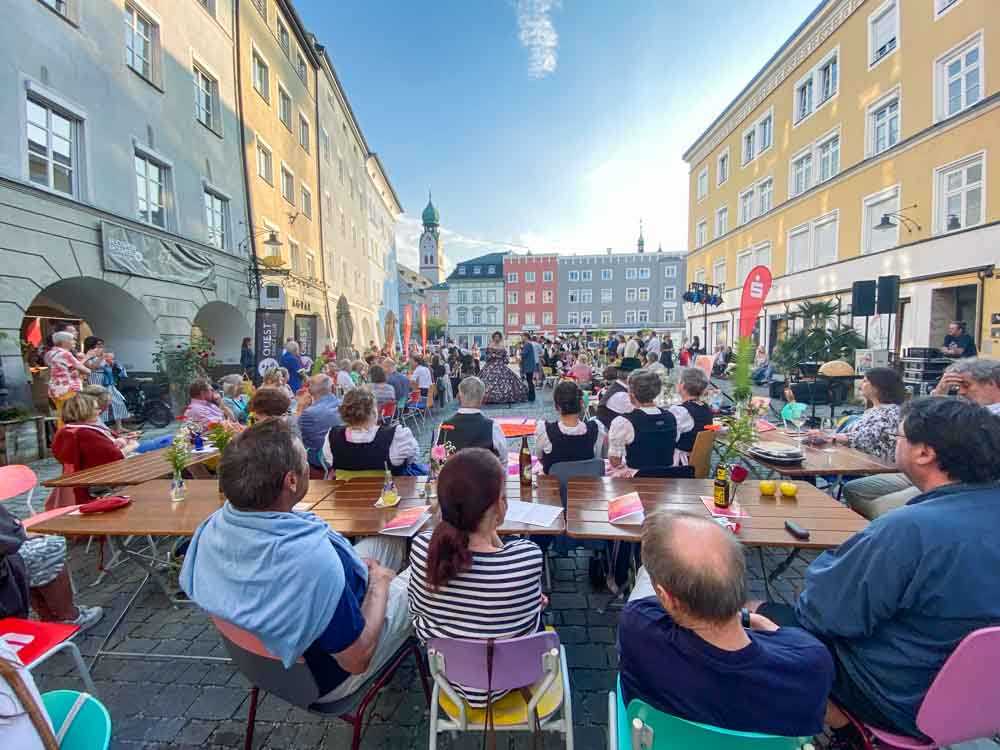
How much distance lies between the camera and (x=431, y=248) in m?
72.9

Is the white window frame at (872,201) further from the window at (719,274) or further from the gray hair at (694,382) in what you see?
the gray hair at (694,382)

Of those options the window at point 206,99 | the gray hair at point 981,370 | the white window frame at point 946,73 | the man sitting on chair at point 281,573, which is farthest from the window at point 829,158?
the man sitting on chair at point 281,573

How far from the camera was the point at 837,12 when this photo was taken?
15875mm

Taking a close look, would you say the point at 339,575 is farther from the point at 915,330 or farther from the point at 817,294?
the point at 817,294

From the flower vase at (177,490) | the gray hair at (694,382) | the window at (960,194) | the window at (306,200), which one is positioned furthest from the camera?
the window at (306,200)

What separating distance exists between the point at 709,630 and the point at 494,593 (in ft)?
2.37

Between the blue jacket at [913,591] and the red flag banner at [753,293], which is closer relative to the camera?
the blue jacket at [913,591]

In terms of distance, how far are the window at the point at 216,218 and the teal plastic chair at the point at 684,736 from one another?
1430cm

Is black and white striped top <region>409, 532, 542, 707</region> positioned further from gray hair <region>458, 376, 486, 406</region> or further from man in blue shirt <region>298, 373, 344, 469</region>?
man in blue shirt <region>298, 373, 344, 469</region>

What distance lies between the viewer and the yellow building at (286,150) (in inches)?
569

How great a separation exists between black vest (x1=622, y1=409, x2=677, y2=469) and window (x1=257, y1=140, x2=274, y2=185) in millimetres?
15820

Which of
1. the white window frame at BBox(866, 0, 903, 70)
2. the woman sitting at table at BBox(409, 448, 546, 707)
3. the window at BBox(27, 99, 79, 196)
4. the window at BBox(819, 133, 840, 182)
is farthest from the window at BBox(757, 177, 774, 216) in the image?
the woman sitting at table at BBox(409, 448, 546, 707)

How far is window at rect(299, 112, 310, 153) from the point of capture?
1888 cm

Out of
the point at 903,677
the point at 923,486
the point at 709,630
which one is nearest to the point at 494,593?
the point at 709,630
